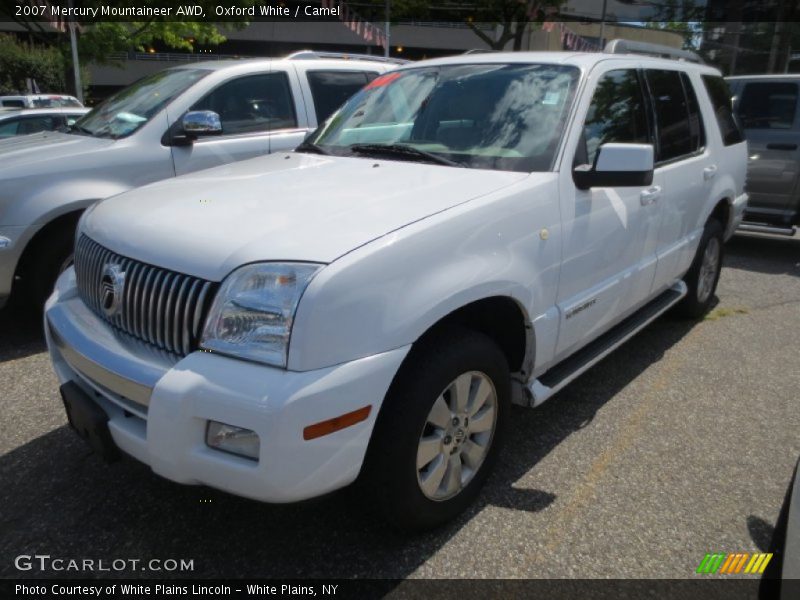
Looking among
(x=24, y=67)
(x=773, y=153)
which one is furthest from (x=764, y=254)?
(x=24, y=67)

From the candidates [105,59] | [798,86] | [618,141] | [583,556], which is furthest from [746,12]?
[583,556]

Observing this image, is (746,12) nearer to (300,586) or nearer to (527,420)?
(527,420)

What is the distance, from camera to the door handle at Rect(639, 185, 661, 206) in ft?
11.1

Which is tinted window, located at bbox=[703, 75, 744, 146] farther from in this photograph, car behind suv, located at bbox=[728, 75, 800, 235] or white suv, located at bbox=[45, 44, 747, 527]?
car behind suv, located at bbox=[728, 75, 800, 235]

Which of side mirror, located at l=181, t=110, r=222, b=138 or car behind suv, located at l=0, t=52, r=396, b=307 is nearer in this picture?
car behind suv, located at l=0, t=52, r=396, b=307

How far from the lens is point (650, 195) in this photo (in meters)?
3.47

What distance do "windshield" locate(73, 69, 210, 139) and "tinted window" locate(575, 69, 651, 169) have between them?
3.25 metres

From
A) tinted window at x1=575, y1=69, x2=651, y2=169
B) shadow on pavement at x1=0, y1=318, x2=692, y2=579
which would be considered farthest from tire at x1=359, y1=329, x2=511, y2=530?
tinted window at x1=575, y1=69, x2=651, y2=169

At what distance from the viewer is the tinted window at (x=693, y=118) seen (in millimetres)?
4207

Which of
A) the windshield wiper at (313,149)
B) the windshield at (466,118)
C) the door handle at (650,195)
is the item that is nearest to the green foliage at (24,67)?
the windshield wiper at (313,149)

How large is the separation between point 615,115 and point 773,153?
5.06 metres

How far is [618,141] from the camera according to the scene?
3338 mm

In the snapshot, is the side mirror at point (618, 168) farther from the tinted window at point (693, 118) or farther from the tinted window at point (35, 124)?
the tinted window at point (35, 124)

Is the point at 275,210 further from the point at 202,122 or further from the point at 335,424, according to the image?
the point at 202,122
